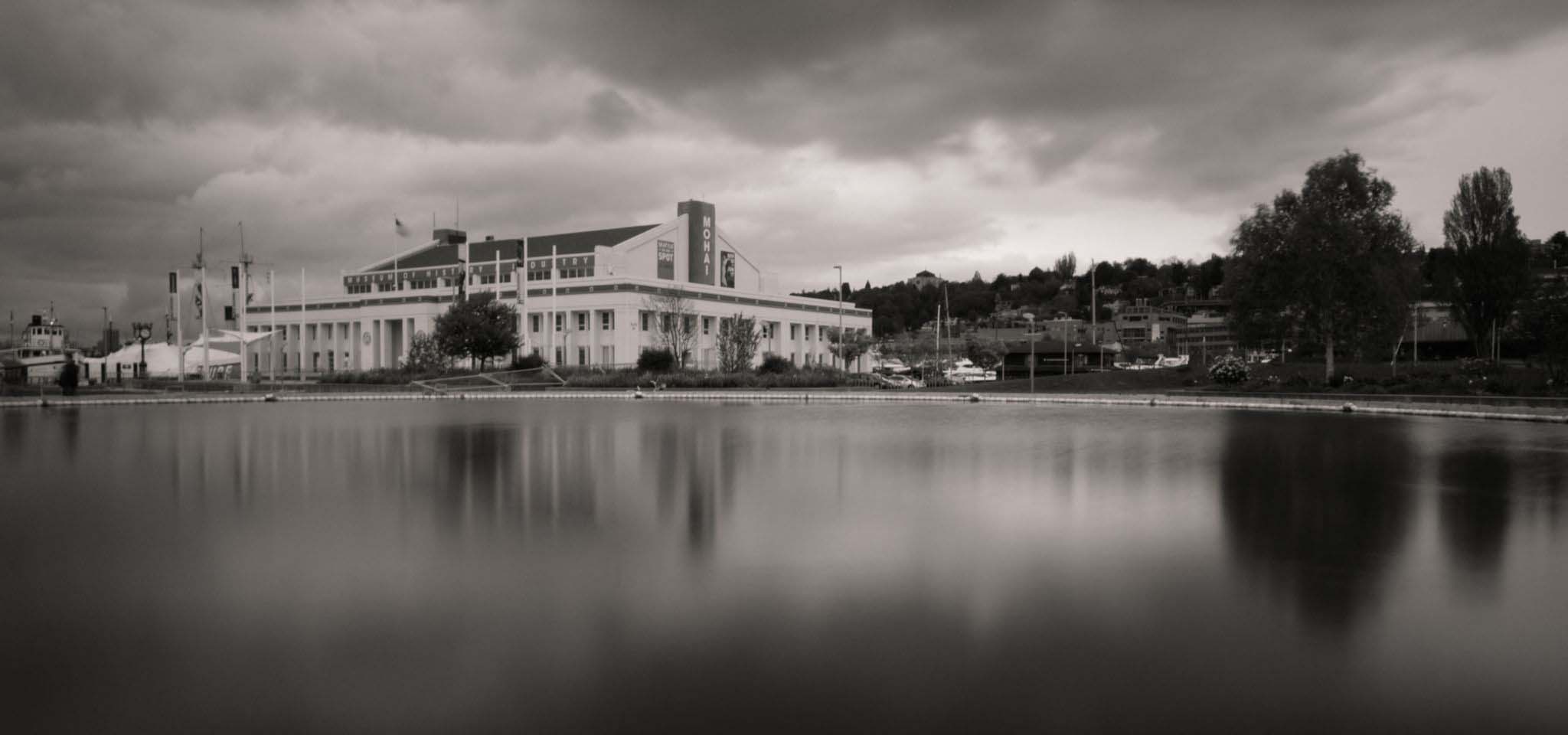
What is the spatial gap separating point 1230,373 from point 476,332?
4434 centimetres

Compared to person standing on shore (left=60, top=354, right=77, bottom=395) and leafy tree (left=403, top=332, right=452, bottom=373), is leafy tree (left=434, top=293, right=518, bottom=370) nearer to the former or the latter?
leafy tree (left=403, top=332, right=452, bottom=373)

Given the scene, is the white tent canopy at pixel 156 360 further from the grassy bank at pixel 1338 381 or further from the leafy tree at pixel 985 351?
the grassy bank at pixel 1338 381

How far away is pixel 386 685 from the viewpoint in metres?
5.18

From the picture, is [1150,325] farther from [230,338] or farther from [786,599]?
[786,599]

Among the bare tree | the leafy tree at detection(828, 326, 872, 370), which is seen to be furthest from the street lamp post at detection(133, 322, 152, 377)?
the leafy tree at detection(828, 326, 872, 370)

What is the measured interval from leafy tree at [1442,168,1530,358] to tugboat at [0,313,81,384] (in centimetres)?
7343

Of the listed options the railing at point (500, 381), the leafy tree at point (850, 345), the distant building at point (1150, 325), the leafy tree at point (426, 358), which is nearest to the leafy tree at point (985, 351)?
the leafy tree at point (850, 345)

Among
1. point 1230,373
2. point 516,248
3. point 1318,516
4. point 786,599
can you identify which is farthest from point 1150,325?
point 786,599

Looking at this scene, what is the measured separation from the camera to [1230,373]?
4309 cm

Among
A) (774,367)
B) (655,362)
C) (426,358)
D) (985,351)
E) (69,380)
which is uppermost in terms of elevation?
(985,351)

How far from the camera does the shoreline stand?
99.6 ft

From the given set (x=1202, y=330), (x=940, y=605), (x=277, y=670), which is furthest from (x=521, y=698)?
(x=1202, y=330)

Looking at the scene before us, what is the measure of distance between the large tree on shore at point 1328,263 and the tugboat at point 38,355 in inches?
2520

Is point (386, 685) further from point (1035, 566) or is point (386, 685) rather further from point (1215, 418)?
point (1215, 418)
